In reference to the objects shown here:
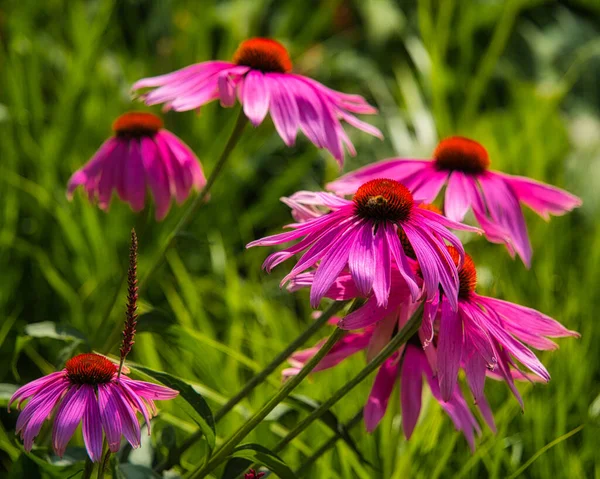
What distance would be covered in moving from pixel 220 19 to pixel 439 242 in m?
1.82

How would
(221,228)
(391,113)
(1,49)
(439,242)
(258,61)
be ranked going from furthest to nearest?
(391,113), (1,49), (221,228), (258,61), (439,242)

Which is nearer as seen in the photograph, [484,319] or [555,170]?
[484,319]

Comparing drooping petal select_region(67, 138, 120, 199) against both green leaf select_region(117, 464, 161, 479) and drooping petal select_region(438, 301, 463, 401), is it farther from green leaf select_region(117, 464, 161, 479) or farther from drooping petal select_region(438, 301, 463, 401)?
drooping petal select_region(438, 301, 463, 401)

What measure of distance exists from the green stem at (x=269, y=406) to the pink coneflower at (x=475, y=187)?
0.77ft

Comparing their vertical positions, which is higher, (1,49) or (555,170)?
(555,170)

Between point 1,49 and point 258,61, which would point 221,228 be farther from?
point 258,61

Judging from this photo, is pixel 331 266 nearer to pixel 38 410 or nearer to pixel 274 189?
pixel 38 410

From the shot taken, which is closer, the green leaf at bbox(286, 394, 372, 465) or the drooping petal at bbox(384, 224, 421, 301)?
the drooping petal at bbox(384, 224, 421, 301)

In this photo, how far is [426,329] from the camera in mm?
702

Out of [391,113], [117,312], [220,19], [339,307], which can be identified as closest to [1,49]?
[220,19]

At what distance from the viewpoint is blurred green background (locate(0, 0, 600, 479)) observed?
1.20 m

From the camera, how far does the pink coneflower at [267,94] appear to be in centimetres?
89

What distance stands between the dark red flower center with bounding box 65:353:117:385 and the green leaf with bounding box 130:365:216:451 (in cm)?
4

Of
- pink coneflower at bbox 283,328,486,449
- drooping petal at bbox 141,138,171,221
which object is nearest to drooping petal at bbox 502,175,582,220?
pink coneflower at bbox 283,328,486,449
